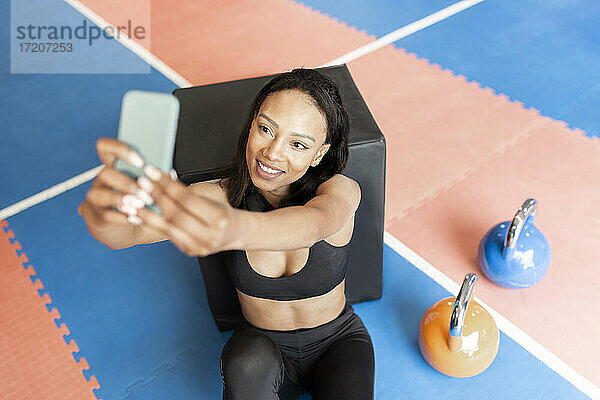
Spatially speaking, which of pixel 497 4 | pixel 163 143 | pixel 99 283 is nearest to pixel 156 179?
pixel 163 143

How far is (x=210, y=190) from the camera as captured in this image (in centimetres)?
202

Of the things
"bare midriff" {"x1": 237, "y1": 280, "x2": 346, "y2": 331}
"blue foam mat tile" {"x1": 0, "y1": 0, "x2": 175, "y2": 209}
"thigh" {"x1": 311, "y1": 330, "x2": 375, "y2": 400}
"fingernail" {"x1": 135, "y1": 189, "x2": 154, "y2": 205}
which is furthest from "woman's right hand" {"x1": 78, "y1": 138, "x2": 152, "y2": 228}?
"blue foam mat tile" {"x1": 0, "y1": 0, "x2": 175, "y2": 209}

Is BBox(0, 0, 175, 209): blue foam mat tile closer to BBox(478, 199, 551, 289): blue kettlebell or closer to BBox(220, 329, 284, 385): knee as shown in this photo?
BBox(220, 329, 284, 385): knee

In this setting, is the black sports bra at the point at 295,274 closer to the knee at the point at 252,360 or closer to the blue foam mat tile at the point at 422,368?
the knee at the point at 252,360

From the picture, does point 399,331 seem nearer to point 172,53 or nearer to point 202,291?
point 202,291

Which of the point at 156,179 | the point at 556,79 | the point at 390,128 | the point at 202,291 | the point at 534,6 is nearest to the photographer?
the point at 156,179

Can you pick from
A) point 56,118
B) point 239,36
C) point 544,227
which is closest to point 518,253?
point 544,227

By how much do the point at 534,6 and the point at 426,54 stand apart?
122 cm

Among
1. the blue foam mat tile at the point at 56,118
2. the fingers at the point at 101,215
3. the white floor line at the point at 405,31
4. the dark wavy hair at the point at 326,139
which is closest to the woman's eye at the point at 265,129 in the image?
the dark wavy hair at the point at 326,139

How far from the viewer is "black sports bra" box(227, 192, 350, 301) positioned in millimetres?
2018

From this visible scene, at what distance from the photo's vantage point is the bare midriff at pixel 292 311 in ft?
7.03

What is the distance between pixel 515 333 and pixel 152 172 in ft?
6.73

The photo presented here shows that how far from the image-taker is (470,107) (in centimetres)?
391

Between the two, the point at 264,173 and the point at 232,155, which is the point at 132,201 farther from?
the point at 232,155
